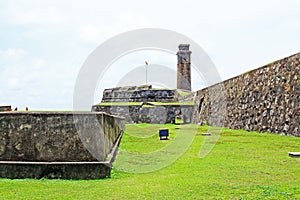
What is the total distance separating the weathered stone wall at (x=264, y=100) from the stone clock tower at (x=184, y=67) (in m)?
19.9

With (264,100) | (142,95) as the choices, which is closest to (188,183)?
(264,100)

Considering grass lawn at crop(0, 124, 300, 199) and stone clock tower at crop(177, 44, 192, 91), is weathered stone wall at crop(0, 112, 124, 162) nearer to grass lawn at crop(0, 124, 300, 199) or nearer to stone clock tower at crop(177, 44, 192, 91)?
grass lawn at crop(0, 124, 300, 199)

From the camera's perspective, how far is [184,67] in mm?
41438

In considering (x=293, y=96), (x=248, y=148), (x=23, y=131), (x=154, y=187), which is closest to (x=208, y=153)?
(x=248, y=148)

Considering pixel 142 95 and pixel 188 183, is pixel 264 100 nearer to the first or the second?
pixel 188 183

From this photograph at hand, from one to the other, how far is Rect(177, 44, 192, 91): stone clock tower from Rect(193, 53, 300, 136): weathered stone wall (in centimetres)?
1993

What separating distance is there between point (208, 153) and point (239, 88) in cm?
1062

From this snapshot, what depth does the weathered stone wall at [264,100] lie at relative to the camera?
11.4 meters

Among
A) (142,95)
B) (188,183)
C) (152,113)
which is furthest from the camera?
(142,95)

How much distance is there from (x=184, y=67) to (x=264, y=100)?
27878 millimetres

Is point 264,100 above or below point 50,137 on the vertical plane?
above

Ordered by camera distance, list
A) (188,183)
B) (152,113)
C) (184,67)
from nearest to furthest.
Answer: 1. (188,183)
2. (152,113)
3. (184,67)


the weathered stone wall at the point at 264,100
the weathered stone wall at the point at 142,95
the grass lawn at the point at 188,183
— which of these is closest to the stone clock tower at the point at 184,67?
the weathered stone wall at the point at 142,95

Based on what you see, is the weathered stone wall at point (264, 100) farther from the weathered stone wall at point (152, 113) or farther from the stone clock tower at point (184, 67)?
the stone clock tower at point (184, 67)
